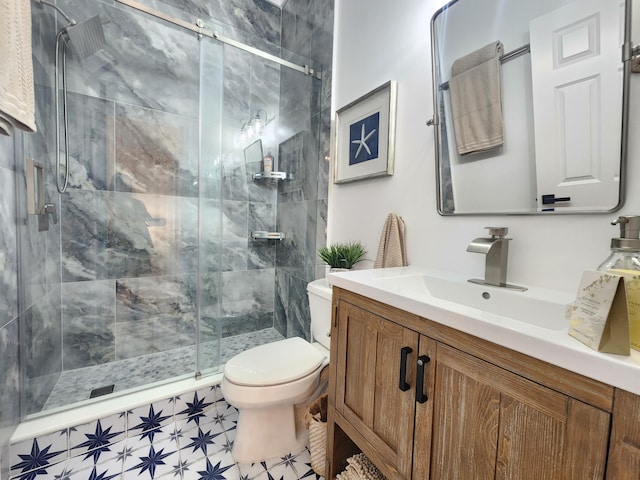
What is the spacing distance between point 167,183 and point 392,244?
1740 mm

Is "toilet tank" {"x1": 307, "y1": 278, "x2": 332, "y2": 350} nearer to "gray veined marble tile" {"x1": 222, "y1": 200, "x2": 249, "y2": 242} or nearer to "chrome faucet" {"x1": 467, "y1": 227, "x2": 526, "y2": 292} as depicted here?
"chrome faucet" {"x1": 467, "y1": 227, "x2": 526, "y2": 292}

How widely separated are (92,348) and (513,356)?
94.1 inches

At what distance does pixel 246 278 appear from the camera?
238cm

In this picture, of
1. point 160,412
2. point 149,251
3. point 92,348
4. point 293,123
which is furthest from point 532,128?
point 92,348

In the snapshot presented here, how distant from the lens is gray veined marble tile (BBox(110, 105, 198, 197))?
193cm

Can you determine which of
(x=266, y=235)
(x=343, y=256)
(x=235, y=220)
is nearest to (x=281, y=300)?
(x=266, y=235)

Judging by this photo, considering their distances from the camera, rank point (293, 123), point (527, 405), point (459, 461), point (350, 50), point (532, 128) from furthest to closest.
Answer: point (293, 123)
point (350, 50)
point (532, 128)
point (459, 461)
point (527, 405)

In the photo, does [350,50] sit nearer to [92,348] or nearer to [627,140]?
[627,140]

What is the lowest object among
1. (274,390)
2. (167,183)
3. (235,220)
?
(274,390)

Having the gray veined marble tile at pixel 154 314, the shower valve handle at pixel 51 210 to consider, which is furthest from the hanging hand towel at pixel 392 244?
the shower valve handle at pixel 51 210

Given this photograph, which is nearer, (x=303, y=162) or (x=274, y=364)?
(x=274, y=364)

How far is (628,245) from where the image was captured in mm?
530

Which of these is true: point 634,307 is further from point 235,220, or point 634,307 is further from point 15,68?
point 235,220

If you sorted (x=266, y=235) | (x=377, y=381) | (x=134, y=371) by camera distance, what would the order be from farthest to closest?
(x=266, y=235)
(x=134, y=371)
(x=377, y=381)
